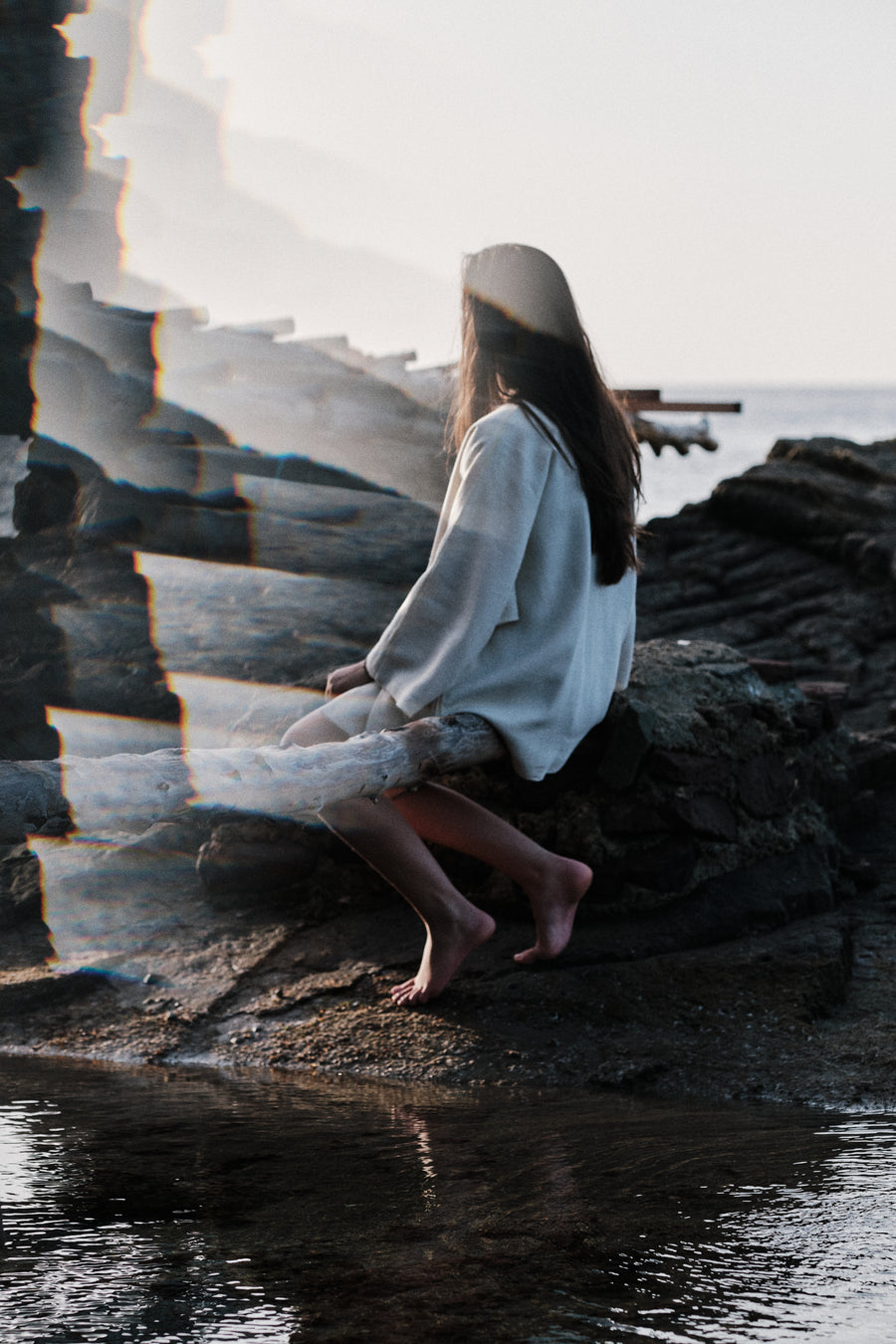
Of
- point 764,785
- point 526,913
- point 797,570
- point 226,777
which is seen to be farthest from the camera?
point 797,570

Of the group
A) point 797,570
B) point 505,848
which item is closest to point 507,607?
point 505,848

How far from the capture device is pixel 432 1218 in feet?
6.95

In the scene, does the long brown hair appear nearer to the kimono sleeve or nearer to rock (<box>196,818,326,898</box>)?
the kimono sleeve

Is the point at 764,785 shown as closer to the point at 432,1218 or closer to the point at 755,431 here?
the point at 432,1218

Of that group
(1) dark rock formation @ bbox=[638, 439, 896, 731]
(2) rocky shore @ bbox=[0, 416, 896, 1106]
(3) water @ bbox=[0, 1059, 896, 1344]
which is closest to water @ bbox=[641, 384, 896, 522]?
(1) dark rock formation @ bbox=[638, 439, 896, 731]

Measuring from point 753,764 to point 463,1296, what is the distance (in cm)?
232

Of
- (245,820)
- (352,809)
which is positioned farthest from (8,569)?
(352,809)

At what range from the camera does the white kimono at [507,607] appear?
10.1 feet

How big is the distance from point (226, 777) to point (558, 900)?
1058 millimetres

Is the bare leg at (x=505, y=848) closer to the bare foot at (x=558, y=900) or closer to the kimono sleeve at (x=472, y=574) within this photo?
the bare foot at (x=558, y=900)

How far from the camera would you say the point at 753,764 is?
152 inches

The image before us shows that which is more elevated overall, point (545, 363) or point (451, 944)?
point (545, 363)

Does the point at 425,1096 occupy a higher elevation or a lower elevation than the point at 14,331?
lower

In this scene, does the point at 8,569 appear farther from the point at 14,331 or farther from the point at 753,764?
the point at 753,764
